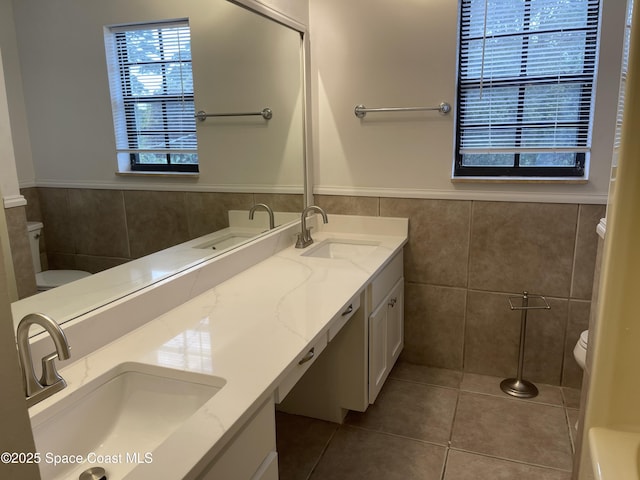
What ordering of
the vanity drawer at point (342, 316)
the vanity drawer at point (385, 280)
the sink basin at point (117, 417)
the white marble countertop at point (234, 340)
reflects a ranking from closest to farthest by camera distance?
1. the white marble countertop at point (234, 340)
2. the sink basin at point (117, 417)
3. the vanity drawer at point (342, 316)
4. the vanity drawer at point (385, 280)

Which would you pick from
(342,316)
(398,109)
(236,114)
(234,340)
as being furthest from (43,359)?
(398,109)

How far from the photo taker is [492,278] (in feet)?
8.88

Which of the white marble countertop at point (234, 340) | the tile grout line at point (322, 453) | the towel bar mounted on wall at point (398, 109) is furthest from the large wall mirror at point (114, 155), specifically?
the tile grout line at point (322, 453)

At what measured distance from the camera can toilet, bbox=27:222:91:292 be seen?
4.23 ft

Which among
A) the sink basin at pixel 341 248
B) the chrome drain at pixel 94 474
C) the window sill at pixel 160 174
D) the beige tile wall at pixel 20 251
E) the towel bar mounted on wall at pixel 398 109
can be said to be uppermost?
the towel bar mounted on wall at pixel 398 109

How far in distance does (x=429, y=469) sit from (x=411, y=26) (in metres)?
2.18

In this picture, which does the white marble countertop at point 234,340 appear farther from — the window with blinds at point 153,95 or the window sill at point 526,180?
the window sill at point 526,180

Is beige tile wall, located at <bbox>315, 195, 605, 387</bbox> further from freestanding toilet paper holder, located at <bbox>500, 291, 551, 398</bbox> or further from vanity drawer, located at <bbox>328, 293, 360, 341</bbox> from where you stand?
vanity drawer, located at <bbox>328, 293, 360, 341</bbox>

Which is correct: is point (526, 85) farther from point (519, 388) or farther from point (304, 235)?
point (519, 388)

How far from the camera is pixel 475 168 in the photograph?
2.68 meters

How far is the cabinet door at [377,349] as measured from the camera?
225cm

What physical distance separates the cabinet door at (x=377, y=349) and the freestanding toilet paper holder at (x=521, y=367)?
730 millimetres

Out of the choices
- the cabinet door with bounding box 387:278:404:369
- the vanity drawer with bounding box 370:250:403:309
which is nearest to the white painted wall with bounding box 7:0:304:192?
the vanity drawer with bounding box 370:250:403:309

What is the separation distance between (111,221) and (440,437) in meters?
1.76
